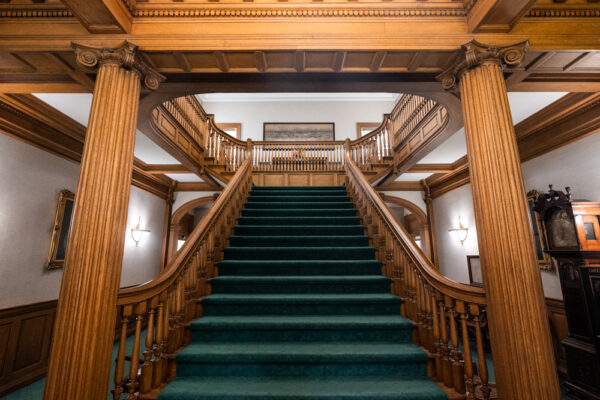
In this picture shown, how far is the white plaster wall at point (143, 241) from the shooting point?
569 centimetres

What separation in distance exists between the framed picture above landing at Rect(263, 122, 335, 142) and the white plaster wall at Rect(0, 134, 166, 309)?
5.97 meters

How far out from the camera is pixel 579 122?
139 inches

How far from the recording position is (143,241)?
20.2 ft

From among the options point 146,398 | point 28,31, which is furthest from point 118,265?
point 28,31

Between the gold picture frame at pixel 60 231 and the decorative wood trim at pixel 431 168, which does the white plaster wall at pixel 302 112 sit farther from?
the gold picture frame at pixel 60 231

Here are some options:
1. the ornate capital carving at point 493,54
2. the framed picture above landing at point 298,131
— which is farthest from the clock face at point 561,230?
the framed picture above landing at point 298,131

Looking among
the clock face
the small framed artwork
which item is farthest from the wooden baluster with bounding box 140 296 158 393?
the small framed artwork

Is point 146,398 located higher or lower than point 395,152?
lower

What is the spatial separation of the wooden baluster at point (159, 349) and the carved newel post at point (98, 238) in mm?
305

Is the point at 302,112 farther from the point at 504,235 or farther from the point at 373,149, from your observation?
the point at 504,235

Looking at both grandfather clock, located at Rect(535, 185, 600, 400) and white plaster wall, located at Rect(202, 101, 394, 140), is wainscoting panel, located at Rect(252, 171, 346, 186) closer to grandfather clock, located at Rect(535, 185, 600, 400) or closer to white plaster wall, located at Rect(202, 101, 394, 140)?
white plaster wall, located at Rect(202, 101, 394, 140)

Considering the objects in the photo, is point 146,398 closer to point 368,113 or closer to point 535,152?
point 535,152

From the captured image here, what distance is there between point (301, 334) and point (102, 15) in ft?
10.3

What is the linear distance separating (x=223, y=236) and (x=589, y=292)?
4352mm
